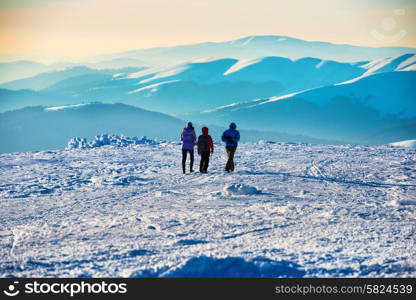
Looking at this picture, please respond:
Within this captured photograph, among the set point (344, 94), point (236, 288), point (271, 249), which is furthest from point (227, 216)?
point (344, 94)

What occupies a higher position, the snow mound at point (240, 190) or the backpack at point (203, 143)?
the backpack at point (203, 143)

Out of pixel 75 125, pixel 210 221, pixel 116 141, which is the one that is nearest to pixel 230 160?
pixel 210 221

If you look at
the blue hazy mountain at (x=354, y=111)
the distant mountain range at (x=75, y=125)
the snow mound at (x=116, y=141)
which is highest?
the blue hazy mountain at (x=354, y=111)

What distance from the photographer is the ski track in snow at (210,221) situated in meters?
6.92

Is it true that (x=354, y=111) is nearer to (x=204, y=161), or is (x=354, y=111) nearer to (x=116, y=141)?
(x=116, y=141)

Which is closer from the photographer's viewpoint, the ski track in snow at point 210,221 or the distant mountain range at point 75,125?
the ski track in snow at point 210,221

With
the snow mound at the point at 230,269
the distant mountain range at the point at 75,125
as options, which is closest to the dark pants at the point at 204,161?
the snow mound at the point at 230,269

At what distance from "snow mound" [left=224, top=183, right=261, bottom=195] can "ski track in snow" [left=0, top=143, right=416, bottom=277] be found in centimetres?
3

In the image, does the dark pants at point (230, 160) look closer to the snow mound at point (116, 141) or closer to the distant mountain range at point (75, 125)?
the snow mound at point (116, 141)

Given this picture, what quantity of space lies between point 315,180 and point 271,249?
715 cm

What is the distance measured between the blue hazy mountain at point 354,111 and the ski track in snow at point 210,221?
473 feet

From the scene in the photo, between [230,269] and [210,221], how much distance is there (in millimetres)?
2674

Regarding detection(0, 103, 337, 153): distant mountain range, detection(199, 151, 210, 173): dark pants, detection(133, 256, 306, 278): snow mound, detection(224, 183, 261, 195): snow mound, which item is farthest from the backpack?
detection(0, 103, 337, 153): distant mountain range

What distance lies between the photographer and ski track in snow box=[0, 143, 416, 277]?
6.92 m
